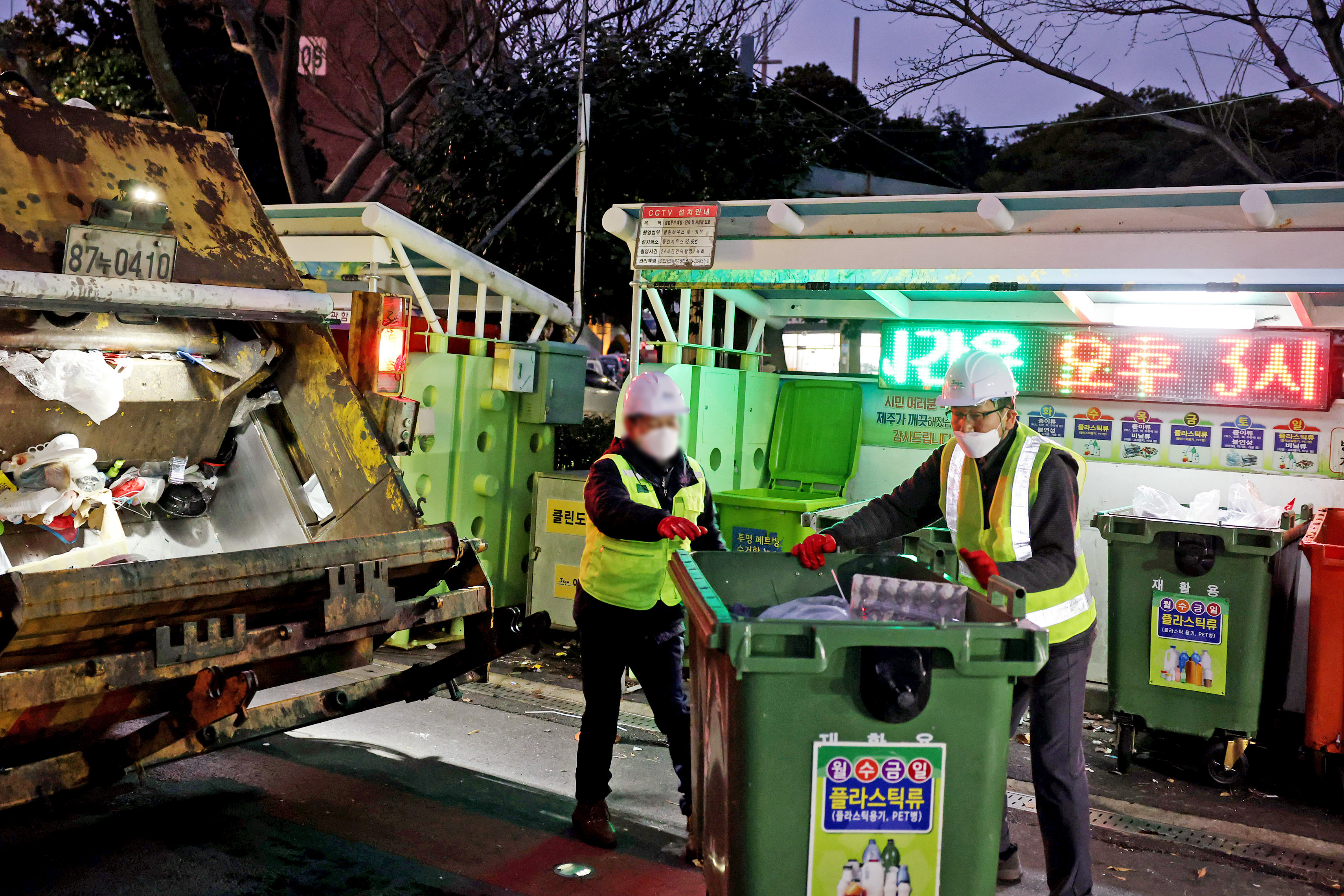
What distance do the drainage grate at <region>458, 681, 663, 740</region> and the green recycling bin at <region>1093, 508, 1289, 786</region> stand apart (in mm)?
2136

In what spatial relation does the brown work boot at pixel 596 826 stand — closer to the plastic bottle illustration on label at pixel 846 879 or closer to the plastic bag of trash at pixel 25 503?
the plastic bottle illustration on label at pixel 846 879

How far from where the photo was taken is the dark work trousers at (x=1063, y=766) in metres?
3.33

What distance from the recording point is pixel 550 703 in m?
5.60

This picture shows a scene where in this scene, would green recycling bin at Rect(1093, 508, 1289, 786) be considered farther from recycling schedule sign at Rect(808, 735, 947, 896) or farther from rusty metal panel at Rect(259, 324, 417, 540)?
rusty metal panel at Rect(259, 324, 417, 540)

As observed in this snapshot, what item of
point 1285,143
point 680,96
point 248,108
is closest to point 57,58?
point 248,108

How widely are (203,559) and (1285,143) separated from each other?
15.4 metres

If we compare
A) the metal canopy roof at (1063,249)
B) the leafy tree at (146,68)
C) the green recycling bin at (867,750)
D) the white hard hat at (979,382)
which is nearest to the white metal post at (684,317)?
the metal canopy roof at (1063,249)

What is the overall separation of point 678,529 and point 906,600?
2.71 ft

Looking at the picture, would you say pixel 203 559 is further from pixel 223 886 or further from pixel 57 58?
pixel 57 58

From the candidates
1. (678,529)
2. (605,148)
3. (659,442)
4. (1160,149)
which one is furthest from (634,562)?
(1160,149)

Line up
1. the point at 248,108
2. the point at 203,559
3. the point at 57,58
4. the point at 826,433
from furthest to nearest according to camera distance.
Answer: the point at 248,108 → the point at 57,58 → the point at 826,433 → the point at 203,559

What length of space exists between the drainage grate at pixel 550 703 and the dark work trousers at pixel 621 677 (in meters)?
1.25

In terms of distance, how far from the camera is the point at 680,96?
38.6 ft

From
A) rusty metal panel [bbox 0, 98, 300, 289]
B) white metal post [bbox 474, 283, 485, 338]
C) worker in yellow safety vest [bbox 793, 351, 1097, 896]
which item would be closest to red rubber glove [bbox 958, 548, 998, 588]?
worker in yellow safety vest [bbox 793, 351, 1097, 896]
